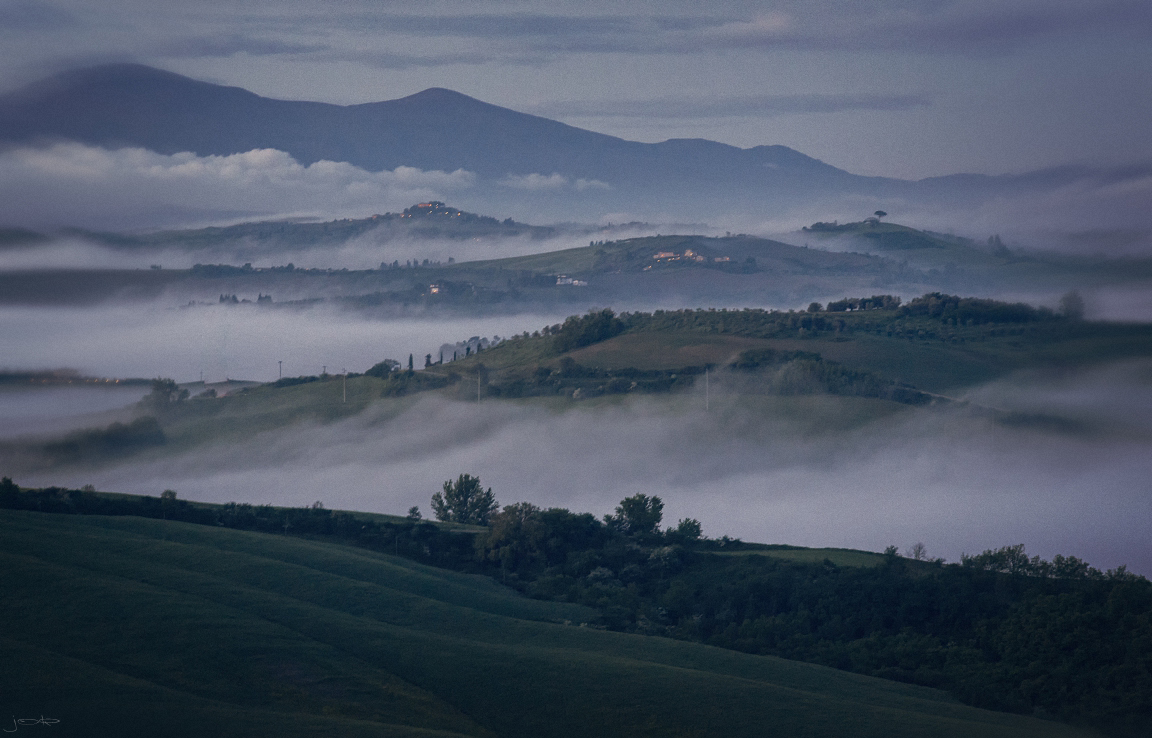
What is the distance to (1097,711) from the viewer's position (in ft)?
162

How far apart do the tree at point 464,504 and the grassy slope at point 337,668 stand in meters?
49.1

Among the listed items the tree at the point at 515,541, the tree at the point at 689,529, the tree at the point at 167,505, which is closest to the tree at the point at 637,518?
the tree at the point at 689,529

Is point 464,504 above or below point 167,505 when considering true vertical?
above

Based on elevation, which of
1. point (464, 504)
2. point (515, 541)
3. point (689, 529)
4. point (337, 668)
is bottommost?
point (337, 668)

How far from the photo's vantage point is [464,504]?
102 m

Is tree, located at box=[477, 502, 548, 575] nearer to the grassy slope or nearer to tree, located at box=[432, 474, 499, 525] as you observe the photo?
tree, located at box=[432, 474, 499, 525]

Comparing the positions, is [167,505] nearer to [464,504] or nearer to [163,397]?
[464,504]

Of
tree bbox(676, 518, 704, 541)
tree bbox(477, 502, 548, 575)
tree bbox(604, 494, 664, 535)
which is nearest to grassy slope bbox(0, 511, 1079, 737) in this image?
tree bbox(477, 502, 548, 575)

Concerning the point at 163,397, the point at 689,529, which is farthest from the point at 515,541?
the point at 163,397

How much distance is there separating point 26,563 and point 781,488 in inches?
4305

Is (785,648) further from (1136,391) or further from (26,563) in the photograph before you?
(1136,391)

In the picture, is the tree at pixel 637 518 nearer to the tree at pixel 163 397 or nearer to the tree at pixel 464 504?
the tree at pixel 464 504

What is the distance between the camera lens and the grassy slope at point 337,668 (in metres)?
31.8

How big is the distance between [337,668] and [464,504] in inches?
2528
